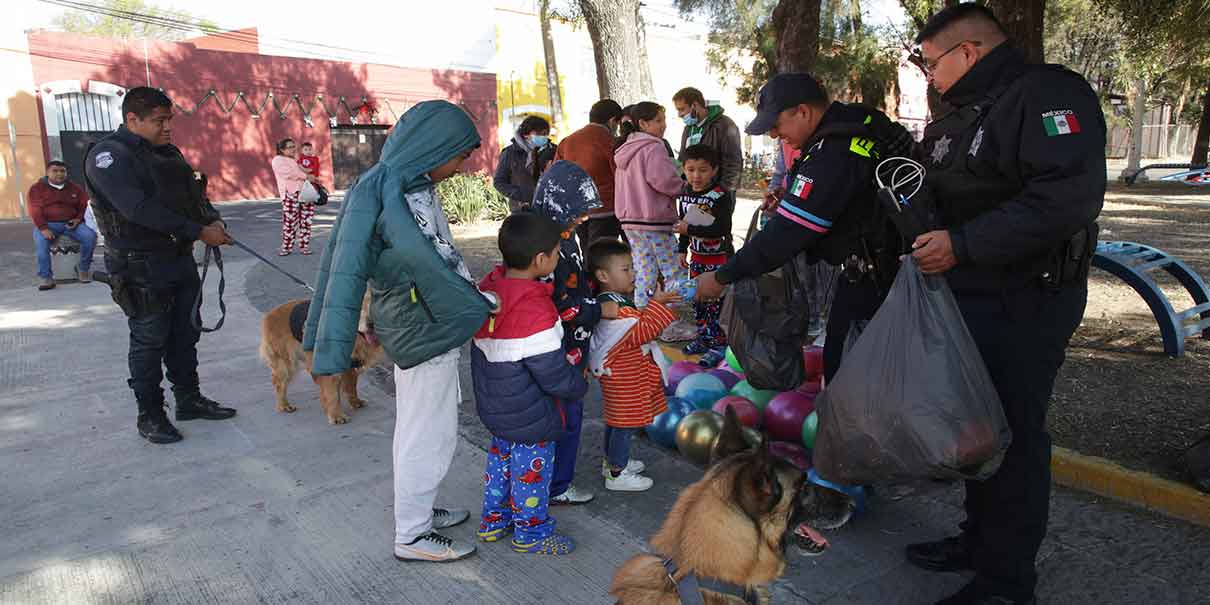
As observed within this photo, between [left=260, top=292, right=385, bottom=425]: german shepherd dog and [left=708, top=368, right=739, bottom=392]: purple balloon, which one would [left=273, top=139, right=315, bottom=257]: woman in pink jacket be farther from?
[left=708, top=368, right=739, bottom=392]: purple balloon

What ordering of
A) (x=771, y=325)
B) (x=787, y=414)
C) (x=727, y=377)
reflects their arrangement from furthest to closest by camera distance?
1. (x=727, y=377)
2. (x=787, y=414)
3. (x=771, y=325)

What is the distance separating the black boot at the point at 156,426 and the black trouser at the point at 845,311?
3.97 metres

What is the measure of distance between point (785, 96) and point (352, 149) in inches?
1257

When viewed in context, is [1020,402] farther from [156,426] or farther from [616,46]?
[616,46]

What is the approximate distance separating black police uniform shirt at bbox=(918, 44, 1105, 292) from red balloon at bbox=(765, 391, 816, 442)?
1809 millimetres

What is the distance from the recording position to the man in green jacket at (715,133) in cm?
659

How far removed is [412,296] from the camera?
124 inches

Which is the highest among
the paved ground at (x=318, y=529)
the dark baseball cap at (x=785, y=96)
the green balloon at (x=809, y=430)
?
the dark baseball cap at (x=785, y=96)

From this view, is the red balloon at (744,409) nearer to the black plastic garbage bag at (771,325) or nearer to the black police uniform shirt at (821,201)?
the black plastic garbage bag at (771,325)

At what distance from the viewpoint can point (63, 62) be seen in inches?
974

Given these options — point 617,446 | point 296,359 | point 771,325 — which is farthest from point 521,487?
point 296,359

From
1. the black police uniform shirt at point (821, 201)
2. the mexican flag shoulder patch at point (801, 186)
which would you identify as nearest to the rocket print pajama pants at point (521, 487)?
the black police uniform shirt at point (821, 201)

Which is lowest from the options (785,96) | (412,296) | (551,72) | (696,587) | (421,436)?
(696,587)

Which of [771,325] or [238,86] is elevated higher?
[238,86]
